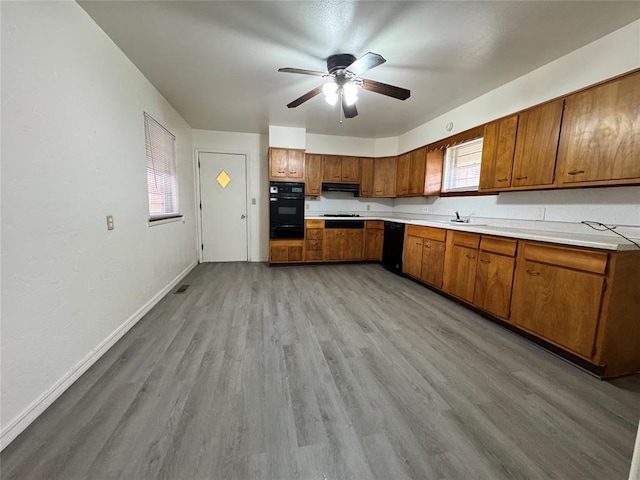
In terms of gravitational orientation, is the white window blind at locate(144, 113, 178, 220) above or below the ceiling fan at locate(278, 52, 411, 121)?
below

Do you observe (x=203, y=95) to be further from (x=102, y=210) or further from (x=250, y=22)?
(x=102, y=210)

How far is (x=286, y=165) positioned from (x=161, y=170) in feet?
6.58

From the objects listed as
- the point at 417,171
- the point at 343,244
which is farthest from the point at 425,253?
the point at 343,244

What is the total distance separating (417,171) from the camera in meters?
4.32

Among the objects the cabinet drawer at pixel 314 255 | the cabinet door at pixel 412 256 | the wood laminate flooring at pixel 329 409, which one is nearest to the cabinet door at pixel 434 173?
the cabinet door at pixel 412 256

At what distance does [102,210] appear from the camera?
1.95 meters

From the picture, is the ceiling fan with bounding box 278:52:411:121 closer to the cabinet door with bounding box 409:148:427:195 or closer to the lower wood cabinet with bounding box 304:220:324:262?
the cabinet door with bounding box 409:148:427:195

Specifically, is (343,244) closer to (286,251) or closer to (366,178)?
(286,251)

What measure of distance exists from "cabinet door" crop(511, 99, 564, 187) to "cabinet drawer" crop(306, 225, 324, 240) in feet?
9.73

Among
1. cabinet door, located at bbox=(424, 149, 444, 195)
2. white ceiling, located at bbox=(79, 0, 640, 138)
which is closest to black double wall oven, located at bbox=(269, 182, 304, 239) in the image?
white ceiling, located at bbox=(79, 0, 640, 138)

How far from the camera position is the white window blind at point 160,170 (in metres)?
2.87

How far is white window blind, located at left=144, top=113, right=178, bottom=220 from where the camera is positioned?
113 inches

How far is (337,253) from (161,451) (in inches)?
155

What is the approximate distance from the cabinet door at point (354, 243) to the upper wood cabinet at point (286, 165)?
54.2 inches
